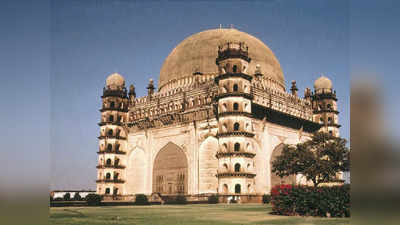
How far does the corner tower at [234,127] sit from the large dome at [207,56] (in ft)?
27.1

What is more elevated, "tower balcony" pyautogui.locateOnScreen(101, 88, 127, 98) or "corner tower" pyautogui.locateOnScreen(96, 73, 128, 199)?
"tower balcony" pyautogui.locateOnScreen(101, 88, 127, 98)

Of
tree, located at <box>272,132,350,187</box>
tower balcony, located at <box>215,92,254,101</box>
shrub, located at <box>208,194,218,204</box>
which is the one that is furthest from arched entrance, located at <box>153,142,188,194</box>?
tree, located at <box>272,132,350,187</box>

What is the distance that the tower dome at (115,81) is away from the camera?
5392 centimetres

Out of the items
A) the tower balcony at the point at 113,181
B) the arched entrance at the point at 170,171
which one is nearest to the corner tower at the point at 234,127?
the arched entrance at the point at 170,171

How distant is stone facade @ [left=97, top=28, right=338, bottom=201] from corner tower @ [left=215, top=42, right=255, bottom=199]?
96 mm

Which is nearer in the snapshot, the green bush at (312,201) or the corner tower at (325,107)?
the green bush at (312,201)

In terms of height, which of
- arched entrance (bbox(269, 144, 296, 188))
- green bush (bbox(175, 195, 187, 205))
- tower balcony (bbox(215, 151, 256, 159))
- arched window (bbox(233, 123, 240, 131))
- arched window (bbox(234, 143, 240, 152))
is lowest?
green bush (bbox(175, 195, 187, 205))

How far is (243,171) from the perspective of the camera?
124 ft

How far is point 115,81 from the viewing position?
2146 inches

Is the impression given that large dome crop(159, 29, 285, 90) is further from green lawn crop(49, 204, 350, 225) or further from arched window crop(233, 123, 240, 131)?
green lawn crop(49, 204, 350, 225)

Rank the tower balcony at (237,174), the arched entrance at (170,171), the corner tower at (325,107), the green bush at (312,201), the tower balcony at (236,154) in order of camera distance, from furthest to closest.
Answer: the corner tower at (325,107)
the arched entrance at (170,171)
the tower balcony at (236,154)
the tower balcony at (237,174)
the green bush at (312,201)

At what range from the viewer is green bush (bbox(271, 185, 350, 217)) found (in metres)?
15.0

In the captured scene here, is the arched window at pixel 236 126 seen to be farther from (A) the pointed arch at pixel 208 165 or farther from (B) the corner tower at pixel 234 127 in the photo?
(A) the pointed arch at pixel 208 165
